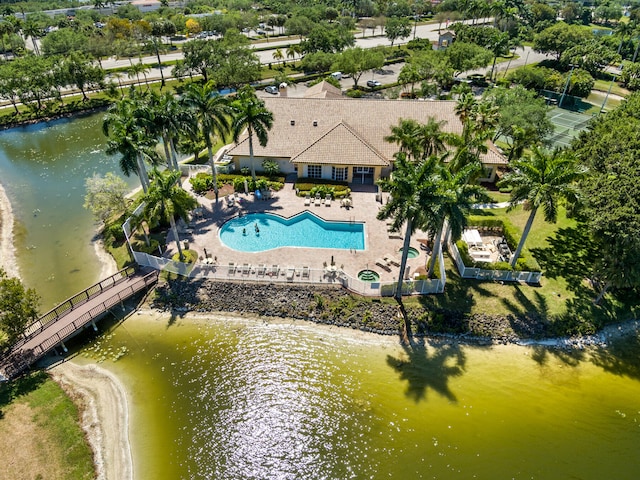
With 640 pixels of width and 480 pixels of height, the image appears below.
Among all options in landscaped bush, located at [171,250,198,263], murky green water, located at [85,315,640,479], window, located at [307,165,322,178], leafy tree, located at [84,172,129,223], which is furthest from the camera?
window, located at [307,165,322,178]

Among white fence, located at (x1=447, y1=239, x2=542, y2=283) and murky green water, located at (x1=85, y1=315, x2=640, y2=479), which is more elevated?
white fence, located at (x1=447, y1=239, x2=542, y2=283)

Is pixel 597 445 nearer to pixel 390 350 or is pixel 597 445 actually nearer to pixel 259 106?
pixel 390 350

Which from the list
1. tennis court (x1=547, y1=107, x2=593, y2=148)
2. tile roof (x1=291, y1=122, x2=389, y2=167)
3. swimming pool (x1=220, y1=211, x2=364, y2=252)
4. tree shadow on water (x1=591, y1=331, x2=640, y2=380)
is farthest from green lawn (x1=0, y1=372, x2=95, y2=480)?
tennis court (x1=547, y1=107, x2=593, y2=148)

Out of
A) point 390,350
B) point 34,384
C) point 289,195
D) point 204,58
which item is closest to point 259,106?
point 289,195

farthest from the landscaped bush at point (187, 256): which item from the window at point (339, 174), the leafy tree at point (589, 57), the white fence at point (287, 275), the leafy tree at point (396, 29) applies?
the leafy tree at point (396, 29)

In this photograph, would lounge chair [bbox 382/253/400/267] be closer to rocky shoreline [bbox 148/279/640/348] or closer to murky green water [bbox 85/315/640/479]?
rocky shoreline [bbox 148/279/640/348]

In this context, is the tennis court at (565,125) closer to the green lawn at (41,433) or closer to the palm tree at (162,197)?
the palm tree at (162,197)
